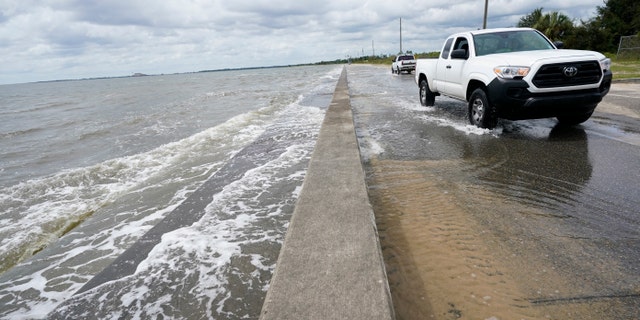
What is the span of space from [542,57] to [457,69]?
2.09 meters

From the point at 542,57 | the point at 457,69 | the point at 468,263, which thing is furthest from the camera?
the point at 457,69

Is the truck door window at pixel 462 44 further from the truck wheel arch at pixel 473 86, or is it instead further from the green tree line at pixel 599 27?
the green tree line at pixel 599 27

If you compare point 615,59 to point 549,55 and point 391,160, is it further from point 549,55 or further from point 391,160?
point 391,160

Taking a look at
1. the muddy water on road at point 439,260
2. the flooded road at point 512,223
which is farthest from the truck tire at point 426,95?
the muddy water on road at point 439,260

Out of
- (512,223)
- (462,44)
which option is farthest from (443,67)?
(512,223)

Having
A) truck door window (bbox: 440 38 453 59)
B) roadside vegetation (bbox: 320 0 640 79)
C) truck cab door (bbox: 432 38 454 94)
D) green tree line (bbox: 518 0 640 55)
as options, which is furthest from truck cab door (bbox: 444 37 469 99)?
green tree line (bbox: 518 0 640 55)

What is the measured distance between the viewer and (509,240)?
9.84 feet

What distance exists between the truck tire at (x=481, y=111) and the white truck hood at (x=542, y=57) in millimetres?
669

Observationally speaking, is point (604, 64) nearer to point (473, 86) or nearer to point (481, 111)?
point (481, 111)

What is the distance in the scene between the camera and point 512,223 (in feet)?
10.8

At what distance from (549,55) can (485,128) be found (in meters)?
1.67

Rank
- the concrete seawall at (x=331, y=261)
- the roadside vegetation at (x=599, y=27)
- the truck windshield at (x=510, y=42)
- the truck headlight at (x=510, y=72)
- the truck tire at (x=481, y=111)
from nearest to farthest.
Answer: the concrete seawall at (x=331, y=261) < the truck headlight at (x=510, y=72) < the truck tire at (x=481, y=111) < the truck windshield at (x=510, y=42) < the roadside vegetation at (x=599, y=27)

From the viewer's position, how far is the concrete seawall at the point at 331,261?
6.63ft

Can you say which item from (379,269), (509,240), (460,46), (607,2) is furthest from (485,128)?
(607,2)
